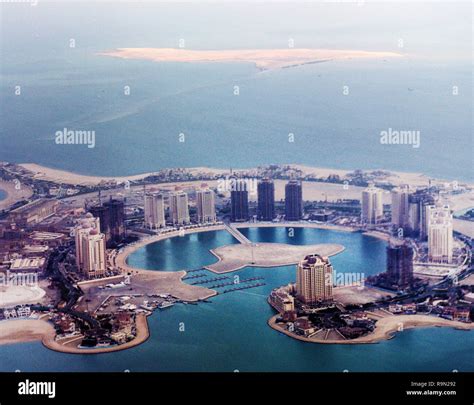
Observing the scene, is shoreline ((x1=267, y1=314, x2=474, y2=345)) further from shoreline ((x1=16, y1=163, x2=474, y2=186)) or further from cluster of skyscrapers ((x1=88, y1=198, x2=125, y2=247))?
shoreline ((x1=16, y1=163, x2=474, y2=186))

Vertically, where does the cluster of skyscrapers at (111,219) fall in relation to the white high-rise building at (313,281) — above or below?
above

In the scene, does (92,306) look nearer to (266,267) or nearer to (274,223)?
(266,267)
